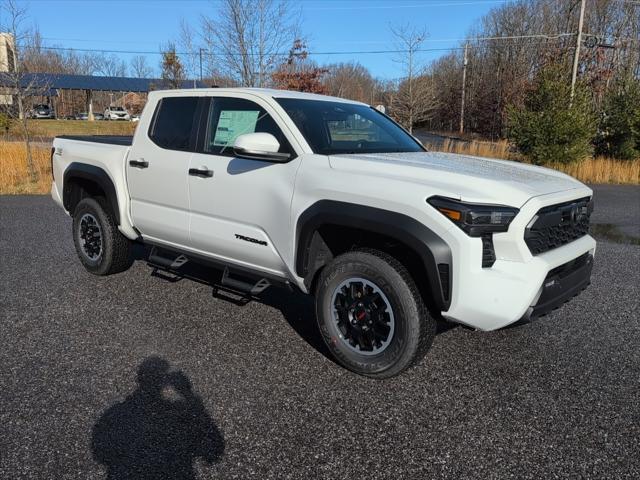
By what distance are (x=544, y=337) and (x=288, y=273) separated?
210 centimetres

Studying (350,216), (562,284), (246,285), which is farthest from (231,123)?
(562,284)

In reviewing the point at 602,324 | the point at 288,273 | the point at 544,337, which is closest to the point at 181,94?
the point at 288,273

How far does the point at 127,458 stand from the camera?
2605mm

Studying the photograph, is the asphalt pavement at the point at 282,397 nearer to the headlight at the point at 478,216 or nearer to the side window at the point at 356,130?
the headlight at the point at 478,216

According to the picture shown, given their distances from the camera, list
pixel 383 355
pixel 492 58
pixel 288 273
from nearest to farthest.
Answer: pixel 383 355 < pixel 288 273 < pixel 492 58

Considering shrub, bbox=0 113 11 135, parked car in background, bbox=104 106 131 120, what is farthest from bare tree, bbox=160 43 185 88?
parked car in background, bbox=104 106 131 120

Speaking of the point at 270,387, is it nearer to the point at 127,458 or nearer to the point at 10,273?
the point at 127,458

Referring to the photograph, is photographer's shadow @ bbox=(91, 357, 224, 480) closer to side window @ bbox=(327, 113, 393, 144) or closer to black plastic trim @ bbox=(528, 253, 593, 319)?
black plastic trim @ bbox=(528, 253, 593, 319)

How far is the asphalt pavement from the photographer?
8.58 ft

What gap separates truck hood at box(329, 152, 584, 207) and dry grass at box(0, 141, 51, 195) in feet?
36.6

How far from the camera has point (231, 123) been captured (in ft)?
13.9

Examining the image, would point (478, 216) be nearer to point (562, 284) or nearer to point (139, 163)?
point (562, 284)

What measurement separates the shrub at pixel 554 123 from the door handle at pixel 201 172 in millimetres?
13529

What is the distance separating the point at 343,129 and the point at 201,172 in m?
1.18
